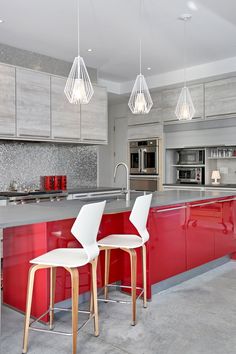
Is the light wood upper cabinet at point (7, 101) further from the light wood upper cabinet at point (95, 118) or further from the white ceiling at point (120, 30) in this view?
the light wood upper cabinet at point (95, 118)

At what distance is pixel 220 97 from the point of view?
5883 millimetres

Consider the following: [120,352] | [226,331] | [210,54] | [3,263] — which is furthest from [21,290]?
[210,54]

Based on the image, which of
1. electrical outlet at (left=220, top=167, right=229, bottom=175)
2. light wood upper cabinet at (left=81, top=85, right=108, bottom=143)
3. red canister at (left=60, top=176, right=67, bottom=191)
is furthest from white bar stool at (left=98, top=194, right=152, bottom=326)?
electrical outlet at (left=220, top=167, right=229, bottom=175)

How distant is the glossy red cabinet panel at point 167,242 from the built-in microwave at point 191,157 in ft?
9.55

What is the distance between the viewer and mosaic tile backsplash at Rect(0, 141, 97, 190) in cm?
522

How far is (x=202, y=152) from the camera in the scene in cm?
637

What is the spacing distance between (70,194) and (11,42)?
7.26ft

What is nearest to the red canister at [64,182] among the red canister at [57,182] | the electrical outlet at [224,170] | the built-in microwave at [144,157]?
the red canister at [57,182]

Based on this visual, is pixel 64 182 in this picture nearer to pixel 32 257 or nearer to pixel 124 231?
pixel 124 231

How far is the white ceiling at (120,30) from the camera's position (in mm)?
3736

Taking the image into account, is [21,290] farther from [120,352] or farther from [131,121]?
[131,121]

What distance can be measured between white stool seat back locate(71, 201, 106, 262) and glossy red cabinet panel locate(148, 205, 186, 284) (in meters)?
0.99

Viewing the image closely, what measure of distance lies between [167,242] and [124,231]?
17.0 inches

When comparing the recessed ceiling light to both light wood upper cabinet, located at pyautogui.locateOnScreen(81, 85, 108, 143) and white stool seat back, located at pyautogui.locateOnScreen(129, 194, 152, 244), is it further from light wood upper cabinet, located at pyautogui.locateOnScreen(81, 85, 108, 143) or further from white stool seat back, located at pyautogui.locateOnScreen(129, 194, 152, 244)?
light wood upper cabinet, located at pyautogui.locateOnScreen(81, 85, 108, 143)
